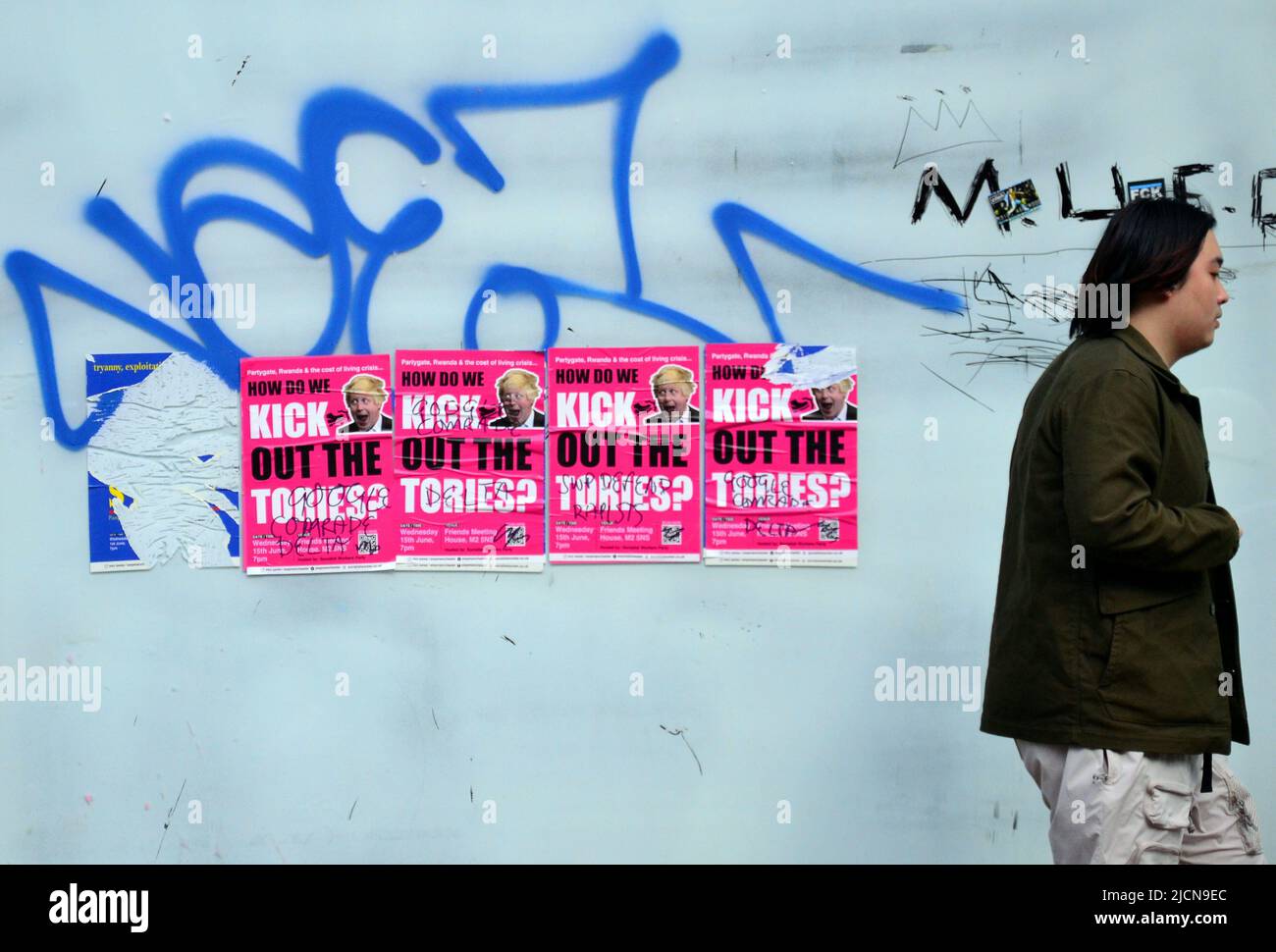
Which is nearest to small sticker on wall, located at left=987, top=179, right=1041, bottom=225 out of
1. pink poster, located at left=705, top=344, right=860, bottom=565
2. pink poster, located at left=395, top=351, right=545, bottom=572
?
pink poster, located at left=705, top=344, right=860, bottom=565

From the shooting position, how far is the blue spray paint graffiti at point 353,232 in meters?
3.49

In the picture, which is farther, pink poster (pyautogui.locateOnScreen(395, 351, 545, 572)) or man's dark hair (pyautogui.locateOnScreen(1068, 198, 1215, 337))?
pink poster (pyautogui.locateOnScreen(395, 351, 545, 572))

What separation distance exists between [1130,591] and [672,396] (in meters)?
1.47

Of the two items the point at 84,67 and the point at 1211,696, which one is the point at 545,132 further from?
the point at 1211,696

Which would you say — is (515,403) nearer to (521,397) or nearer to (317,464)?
(521,397)

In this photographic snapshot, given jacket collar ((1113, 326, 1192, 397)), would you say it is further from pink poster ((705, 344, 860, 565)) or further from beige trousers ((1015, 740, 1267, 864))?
pink poster ((705, 344, 860, 565))

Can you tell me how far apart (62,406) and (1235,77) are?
3.35 meters

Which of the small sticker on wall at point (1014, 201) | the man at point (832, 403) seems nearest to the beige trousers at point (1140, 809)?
the man at point (832, 403)

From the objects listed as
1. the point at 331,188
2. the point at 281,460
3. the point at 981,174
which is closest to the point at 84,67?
the point at 331,188

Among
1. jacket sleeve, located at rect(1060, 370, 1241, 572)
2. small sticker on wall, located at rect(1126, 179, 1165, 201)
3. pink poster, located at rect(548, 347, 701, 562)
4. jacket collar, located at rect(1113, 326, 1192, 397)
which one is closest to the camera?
jacket sleeve, located at rect(1060, 370, 1241, 572)

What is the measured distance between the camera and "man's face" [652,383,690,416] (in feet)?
11.5

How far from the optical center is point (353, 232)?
3557 mm

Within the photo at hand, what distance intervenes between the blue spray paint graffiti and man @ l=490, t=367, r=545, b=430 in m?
0.12

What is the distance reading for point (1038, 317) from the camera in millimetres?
3453
